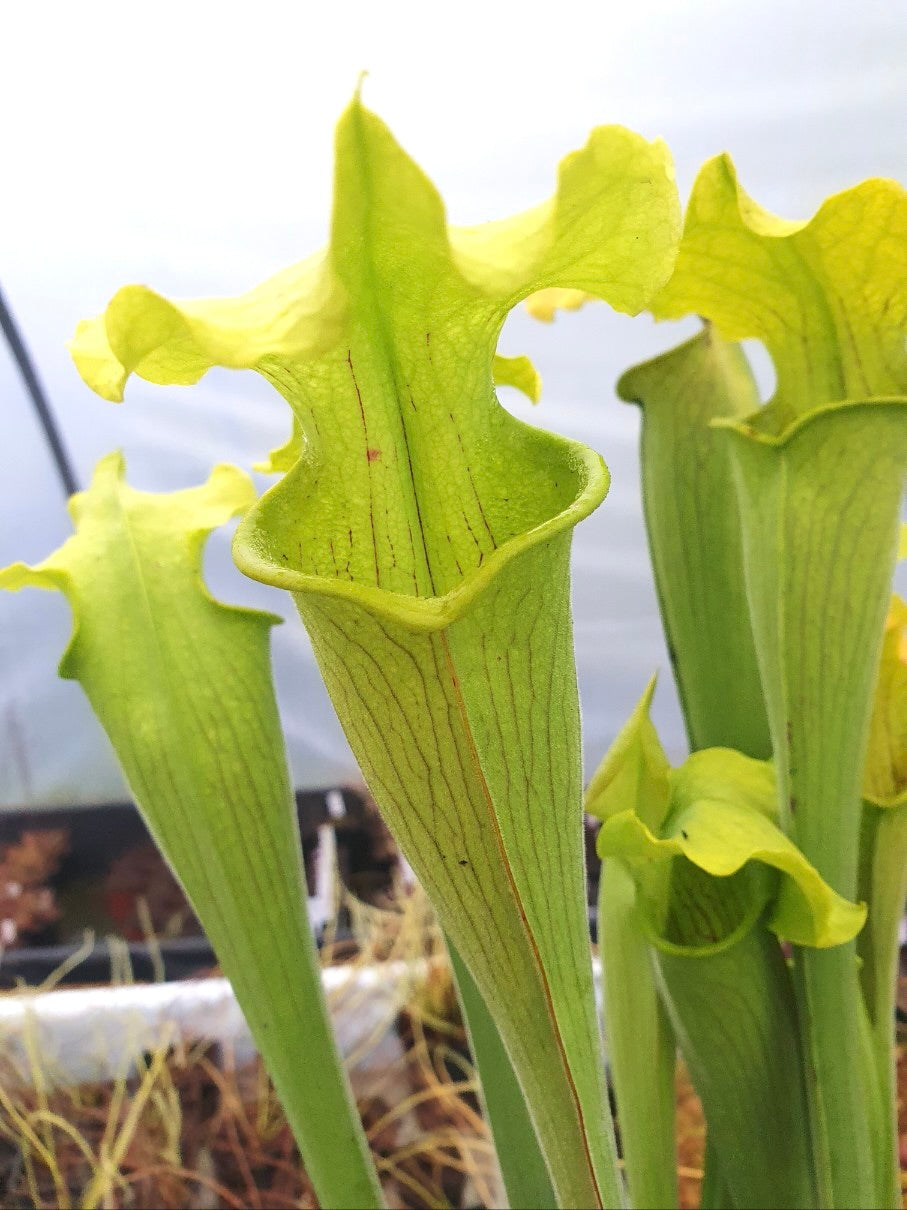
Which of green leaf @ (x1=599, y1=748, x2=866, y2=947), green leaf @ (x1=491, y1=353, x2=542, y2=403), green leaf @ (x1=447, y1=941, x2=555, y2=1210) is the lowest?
green leaf @ (x1=447, y1=941, x2=555, y2=1210)

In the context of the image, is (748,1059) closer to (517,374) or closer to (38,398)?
(517,374)

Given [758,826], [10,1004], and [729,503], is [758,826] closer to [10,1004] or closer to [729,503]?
[729,503]

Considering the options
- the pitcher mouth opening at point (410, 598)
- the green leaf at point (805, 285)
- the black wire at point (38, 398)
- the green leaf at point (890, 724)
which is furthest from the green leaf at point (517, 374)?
the black wire at point (38, 398)

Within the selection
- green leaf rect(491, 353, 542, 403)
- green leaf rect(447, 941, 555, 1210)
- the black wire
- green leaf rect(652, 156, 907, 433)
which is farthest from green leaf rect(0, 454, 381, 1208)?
the black wire

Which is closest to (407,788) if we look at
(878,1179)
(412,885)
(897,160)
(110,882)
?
(878,1179)

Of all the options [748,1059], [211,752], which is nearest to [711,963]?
[748,1059]

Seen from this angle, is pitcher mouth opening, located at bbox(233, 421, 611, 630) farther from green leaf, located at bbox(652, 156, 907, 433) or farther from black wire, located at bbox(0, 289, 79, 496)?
black wire, located at bbox(0, 289, 79, 496)
